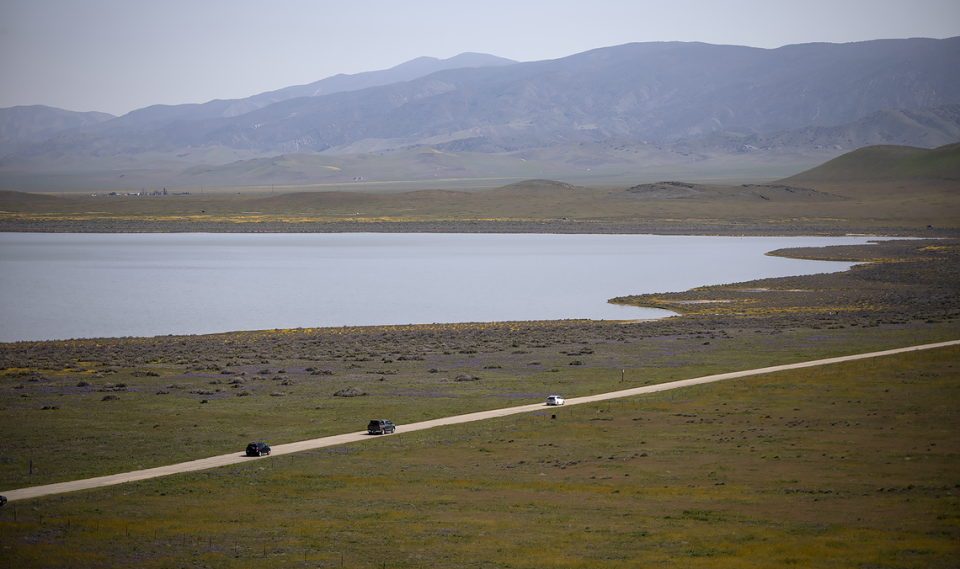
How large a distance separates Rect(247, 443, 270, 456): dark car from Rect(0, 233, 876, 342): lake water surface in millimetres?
38406

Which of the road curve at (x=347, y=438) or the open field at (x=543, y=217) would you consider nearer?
the road curve at (x=347, y=438)

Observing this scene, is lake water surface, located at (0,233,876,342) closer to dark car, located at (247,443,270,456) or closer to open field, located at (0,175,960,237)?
open field, located at (0,175,960,237)

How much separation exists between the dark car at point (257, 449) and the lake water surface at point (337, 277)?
126 feet

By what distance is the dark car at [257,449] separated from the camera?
2792 cm

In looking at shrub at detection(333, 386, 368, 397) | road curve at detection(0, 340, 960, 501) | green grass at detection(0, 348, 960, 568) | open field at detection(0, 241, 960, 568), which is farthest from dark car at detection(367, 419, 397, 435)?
shrub at detection(333, 386, 368, 397)

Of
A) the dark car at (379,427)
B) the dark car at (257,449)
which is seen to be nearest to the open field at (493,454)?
the dark car at (257,449)

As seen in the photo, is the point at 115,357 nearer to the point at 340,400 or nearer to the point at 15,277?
the point at 340,400

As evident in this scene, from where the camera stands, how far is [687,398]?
37.3m

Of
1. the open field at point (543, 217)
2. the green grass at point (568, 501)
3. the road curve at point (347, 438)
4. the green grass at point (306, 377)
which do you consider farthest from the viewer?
the open field at point (543, 217)

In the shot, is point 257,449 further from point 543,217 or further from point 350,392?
point 543,217

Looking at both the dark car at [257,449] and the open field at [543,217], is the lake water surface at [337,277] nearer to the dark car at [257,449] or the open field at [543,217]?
the open field at [543,217]

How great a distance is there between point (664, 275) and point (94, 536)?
8678cm

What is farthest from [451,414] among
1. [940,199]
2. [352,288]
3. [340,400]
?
[940,199]

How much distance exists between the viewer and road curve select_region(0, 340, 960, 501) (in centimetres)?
2441
